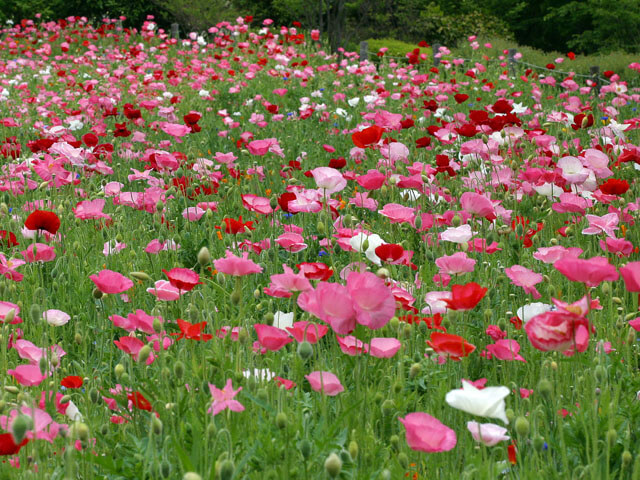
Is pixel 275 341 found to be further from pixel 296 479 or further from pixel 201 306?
pixel 201 306

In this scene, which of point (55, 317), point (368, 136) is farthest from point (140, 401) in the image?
point (368, 136)

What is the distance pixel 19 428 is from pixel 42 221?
1.14 m

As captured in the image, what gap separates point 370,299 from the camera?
1.26m

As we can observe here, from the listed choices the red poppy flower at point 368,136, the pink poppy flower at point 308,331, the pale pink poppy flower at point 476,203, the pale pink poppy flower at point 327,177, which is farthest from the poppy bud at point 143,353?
the red poppy flower at point 368,136

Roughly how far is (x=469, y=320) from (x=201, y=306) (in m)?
0.84

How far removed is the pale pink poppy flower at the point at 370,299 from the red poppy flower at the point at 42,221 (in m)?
1.14

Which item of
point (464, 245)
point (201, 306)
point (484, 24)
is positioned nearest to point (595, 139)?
point (464, 245)

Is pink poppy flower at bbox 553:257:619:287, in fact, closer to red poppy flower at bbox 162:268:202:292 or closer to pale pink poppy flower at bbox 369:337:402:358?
pale pink poppy flower at bbox 369:337:402:358

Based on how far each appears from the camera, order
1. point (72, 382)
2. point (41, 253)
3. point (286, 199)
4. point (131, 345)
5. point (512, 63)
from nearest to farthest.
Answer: point (72, 382)
point (131, 345)
point (41, 253)
point (286, 199)
point (512, 63)

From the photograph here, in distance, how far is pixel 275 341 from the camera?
1.36 metres

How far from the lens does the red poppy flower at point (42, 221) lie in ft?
6.68

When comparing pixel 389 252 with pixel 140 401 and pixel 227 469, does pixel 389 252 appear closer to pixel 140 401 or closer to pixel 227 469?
pixel 140 401

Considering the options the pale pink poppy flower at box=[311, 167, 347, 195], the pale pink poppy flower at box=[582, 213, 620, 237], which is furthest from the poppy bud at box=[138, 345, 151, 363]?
the pale pink poppy flower at box=[582, 213, 620, 237]

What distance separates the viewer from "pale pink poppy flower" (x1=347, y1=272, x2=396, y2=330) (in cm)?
125
